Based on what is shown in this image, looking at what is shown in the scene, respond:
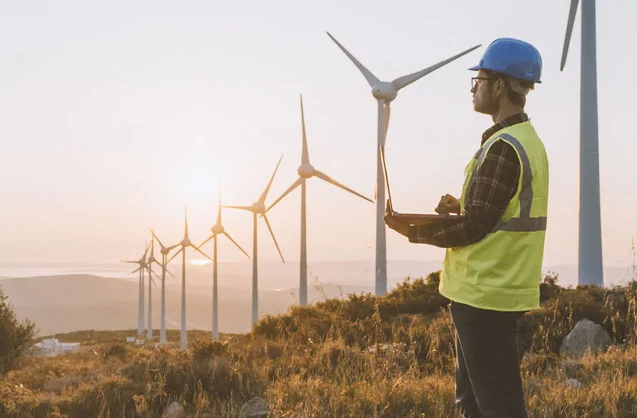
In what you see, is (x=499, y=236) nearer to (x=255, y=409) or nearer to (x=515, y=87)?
(x=515, y=87)

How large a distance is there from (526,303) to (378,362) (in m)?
4.99

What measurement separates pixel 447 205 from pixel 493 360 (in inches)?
35.3

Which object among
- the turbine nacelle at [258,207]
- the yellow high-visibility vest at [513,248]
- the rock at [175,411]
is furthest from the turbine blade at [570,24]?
the yellow high-visibility vest at [513,248]

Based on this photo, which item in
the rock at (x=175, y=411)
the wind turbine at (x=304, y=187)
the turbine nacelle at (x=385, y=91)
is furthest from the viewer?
the wind turbine at (x=304, y=187)

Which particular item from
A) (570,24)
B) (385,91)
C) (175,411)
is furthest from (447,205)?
(385,91)

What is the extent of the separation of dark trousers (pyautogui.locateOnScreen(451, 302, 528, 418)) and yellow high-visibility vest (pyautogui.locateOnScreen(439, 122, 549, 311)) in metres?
0.09

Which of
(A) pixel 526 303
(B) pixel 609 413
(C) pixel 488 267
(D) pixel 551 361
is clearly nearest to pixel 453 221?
(C) pixel 488 267

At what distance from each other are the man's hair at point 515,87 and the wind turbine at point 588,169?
1951 centimetres

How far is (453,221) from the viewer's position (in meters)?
3.32

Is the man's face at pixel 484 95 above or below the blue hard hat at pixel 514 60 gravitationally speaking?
below

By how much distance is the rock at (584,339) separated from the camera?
9656 mm

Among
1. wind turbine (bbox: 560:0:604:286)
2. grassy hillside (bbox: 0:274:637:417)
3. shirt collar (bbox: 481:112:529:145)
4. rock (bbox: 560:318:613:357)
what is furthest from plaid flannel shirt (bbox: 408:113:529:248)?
wind turbine (bbox: 560:0:604:286)

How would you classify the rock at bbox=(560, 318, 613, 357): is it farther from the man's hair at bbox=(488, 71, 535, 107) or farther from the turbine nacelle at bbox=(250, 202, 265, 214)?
the turbine nacelle at bbox=(250, 202, 265, 214)

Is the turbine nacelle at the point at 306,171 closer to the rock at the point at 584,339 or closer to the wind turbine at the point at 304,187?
the wind turbine at the point at 304,187
